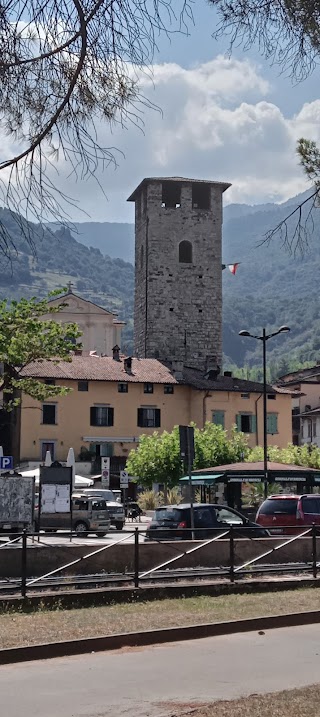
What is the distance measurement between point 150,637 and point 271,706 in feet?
12.5

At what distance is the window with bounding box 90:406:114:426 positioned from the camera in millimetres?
63625

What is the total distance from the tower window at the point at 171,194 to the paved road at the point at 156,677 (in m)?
77.5

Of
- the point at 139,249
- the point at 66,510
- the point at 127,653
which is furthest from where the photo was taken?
the point at 139,249

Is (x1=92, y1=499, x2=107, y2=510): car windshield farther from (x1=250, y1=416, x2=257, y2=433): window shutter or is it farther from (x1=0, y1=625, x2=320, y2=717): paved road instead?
(x1=250, y1=416, x2=257, y2=433): window shutter

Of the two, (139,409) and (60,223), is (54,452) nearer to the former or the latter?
(139,409)

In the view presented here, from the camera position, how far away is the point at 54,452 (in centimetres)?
6181

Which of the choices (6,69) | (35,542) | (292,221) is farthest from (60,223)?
(35,542)

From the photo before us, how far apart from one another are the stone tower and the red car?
53951 mm

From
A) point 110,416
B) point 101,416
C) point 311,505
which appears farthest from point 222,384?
point 311,505

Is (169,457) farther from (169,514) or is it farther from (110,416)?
(169,514)

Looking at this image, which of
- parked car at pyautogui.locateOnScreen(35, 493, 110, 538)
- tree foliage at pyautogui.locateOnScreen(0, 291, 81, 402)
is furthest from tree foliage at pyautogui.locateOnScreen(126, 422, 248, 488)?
tree foliage at pyautogui.locateOnScreen(0, 291, 81, 402)

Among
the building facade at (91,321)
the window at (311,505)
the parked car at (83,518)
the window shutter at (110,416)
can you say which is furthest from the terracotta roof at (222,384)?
the window at (311,505)

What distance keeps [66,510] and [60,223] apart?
2648cm

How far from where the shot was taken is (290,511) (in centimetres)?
2680
